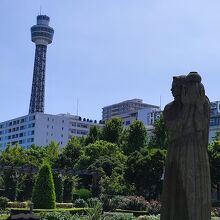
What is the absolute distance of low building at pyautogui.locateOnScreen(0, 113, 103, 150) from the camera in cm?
14738

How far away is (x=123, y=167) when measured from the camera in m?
54.4

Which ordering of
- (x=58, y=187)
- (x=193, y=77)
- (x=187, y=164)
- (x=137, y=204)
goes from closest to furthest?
(x=187, y=164)
(x=193, y=77)
(x=137, y=204)
(x=58, y=187)

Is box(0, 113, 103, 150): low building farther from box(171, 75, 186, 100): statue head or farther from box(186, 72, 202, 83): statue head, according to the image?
box(186, 72, 202, 83): statue head

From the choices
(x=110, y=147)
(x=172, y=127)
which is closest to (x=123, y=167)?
(x=110, y=147)

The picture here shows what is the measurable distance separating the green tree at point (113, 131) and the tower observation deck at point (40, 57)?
10590 centimetres

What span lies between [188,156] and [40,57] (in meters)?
181

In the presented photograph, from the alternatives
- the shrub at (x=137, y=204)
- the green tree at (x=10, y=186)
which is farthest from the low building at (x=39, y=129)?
the shrub at (x=137, y=204)

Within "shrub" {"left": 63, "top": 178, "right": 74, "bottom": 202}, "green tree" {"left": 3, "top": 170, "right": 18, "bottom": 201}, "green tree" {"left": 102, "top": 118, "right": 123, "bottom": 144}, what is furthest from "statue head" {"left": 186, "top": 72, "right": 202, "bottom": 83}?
"green tree" {"left": 102, "top": 118, "right": 123, "bottom": 144}

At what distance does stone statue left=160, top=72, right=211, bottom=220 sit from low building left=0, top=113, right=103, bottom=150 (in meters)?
140

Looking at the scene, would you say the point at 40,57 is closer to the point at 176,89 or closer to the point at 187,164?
the point at 176,89

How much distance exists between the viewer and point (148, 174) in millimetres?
49000

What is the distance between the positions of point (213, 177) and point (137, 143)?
1731 cm

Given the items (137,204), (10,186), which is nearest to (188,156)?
(137,204)

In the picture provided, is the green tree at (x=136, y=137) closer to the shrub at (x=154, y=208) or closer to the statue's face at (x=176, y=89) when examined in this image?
the shrub at (x=154, y=208)
